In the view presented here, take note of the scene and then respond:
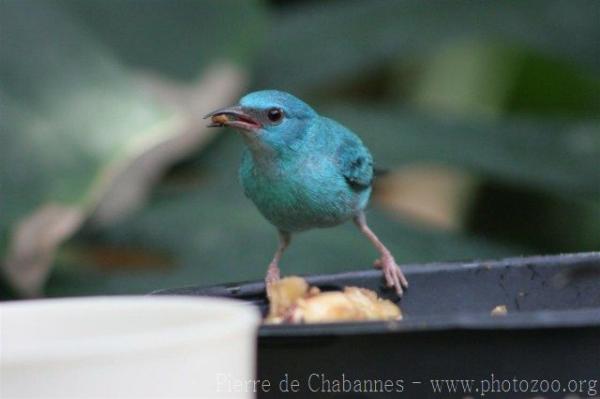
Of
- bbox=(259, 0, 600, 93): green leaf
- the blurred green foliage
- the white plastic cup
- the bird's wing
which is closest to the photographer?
the white plastic cup

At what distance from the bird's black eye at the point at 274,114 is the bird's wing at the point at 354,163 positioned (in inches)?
6.6

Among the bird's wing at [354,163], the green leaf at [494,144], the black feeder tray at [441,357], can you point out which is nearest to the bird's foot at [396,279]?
the black feeder tray at [441,357]

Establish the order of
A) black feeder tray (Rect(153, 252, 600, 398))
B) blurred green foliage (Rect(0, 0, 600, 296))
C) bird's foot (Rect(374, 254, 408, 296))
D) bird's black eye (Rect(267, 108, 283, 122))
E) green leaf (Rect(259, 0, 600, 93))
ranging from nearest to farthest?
black feeder tray (Rect(153, 252, 600, 398)), bird's foot (Rect(374, 254, 408, 296)), bird's black eye (Rect(267, 108, 283, 122)), blurred green foliage (Rect(0, 0, 600, 296)), green leaf (Rect(259, 0, 600, 93))

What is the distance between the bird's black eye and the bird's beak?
27 millimetres

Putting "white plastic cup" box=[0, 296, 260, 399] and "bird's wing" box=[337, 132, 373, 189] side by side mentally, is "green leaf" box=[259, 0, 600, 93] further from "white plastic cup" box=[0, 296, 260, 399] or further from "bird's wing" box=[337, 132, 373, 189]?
"white plastic cup" box=[0, 296, 260, 399]

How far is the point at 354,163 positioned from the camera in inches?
85.1

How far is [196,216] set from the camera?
3.05 metres

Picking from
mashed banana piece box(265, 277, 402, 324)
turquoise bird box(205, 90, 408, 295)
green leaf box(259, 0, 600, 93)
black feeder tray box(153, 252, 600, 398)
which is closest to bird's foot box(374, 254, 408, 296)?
mashed banana piece box(265, 277, 402, 324)

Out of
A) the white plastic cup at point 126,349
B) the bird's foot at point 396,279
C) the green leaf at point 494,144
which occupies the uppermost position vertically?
the green leaf at point 494,144

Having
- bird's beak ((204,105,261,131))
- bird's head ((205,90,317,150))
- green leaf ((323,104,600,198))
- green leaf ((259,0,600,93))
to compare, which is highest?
green leaf ((259,0,600,93))

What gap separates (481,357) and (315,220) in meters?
1.11

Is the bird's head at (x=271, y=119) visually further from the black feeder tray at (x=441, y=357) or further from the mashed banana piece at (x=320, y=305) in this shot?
the black feeder tray at (x=441, y=357)

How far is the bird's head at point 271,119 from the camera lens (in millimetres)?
1998

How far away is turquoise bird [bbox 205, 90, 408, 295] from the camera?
203cm
